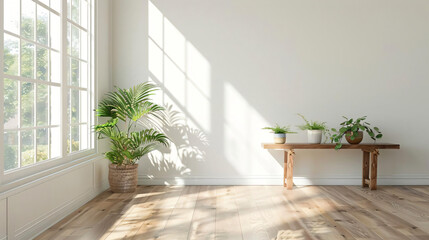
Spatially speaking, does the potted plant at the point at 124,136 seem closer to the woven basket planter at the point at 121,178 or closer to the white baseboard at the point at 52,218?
the woven basket planter at the point at 121,178

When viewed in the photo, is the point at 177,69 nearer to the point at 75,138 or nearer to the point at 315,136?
the point at 75,138

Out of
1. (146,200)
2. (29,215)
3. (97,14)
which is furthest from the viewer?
(97,14)

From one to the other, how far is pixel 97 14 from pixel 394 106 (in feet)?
12.8

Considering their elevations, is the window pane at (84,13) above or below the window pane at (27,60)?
above

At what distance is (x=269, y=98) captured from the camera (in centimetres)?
521

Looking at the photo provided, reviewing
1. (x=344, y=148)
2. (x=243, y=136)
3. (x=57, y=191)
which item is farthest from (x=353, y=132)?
(x=57, y=191)

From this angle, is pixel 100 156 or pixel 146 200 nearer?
pixel 146 200

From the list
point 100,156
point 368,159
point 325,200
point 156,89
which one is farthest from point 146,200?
point 368,159

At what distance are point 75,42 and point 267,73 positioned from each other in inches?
93.9

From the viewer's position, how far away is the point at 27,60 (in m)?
3.09

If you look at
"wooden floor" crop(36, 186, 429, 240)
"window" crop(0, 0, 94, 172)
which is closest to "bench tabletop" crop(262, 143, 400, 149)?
"wooden floor" crop(36, 186, 429, 240)

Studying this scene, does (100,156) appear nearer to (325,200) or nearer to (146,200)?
(146,200)

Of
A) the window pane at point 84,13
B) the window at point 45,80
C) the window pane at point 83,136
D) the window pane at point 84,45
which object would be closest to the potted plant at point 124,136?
the window pane at point 83,136

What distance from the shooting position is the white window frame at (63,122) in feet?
8.72
